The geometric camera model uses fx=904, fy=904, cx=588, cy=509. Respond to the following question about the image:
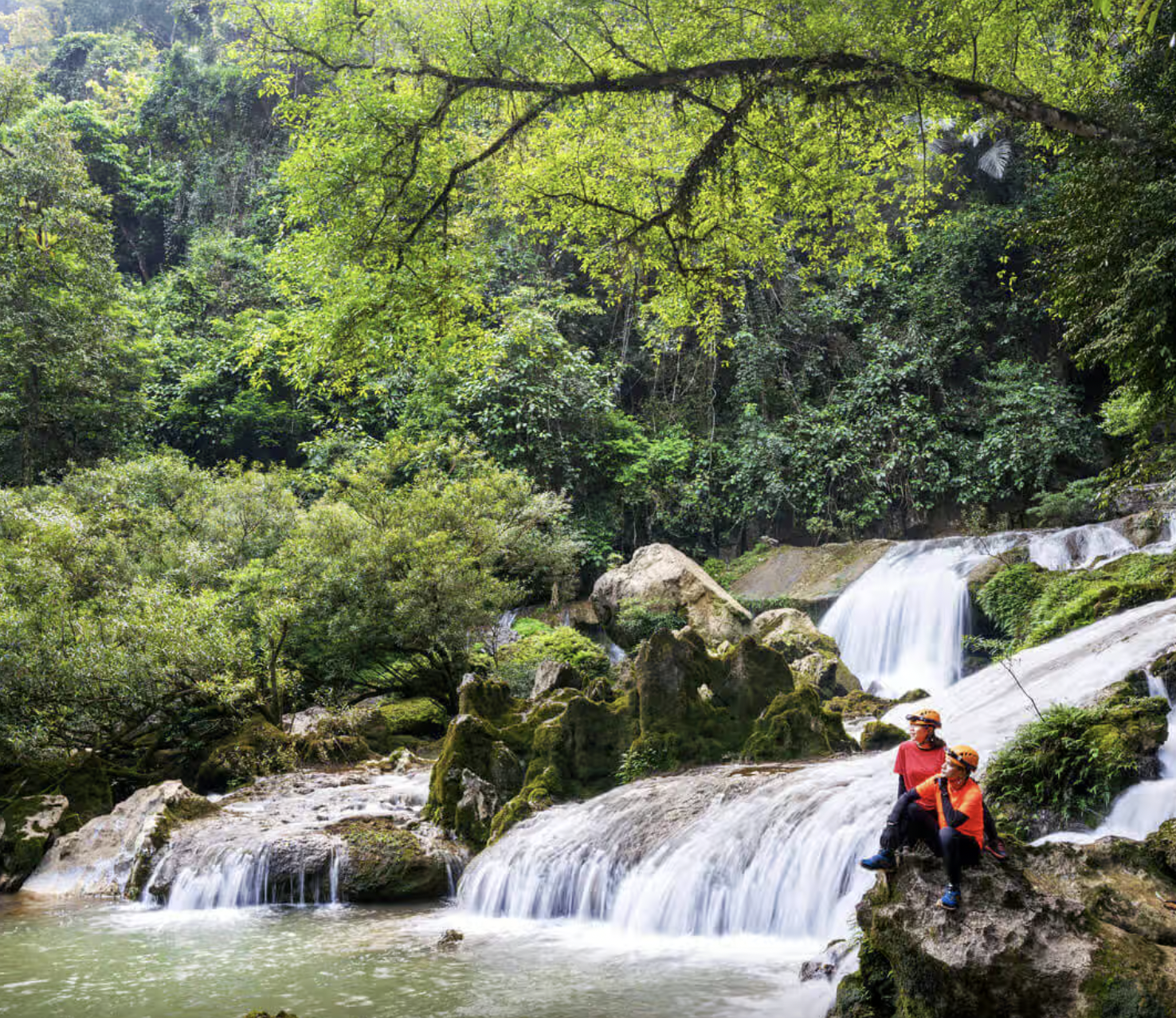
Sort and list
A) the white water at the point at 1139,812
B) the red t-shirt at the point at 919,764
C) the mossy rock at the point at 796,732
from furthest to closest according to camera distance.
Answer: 1. the mossy rock at the point at 796,732
2. the white water at the point at 1139,812
3. the red t-shirt at the point at 919,764

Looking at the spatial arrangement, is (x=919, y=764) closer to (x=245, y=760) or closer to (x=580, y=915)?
(x=580, y=915)

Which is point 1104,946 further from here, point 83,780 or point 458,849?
point 83,780

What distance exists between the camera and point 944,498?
25.3 metres

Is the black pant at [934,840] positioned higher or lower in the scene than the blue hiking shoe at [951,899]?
higher

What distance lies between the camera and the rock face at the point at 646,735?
428 inches

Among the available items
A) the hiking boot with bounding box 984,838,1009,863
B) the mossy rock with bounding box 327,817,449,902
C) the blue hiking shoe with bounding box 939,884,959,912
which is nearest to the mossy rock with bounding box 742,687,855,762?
the mossy rock with bounding box 327,817,449,902

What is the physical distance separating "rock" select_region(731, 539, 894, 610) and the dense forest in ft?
9.57

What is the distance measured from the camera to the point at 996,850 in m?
4.66

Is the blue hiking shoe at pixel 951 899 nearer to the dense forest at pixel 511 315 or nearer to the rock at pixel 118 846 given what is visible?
the dense forest at pixel 511 315

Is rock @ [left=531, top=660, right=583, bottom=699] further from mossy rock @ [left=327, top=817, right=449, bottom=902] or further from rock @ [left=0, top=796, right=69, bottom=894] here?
rock @ [left=0, top=796, right=69, bottom=894]

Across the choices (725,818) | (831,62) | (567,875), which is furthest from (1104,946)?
(831,62)

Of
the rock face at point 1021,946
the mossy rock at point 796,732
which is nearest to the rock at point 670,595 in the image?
the mossy rock at point 796,732

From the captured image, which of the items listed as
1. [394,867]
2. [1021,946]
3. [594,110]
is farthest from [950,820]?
[394,867]

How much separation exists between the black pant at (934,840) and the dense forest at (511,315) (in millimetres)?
3819
